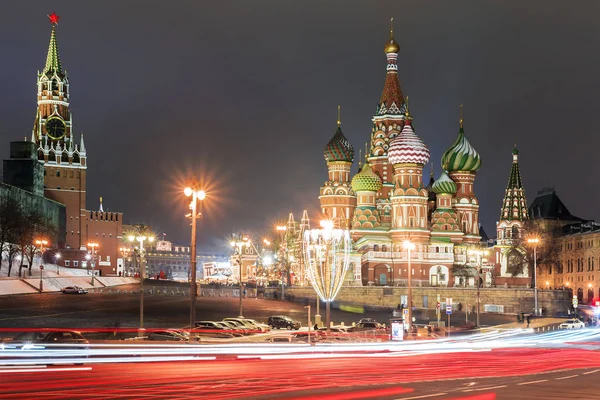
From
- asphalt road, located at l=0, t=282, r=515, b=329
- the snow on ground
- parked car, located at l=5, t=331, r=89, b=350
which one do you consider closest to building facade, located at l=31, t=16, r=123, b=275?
the snow on ground

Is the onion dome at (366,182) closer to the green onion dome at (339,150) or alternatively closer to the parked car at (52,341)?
the green onion dome at (339,150)

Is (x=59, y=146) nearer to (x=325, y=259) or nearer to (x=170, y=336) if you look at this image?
(x=325, y=259)

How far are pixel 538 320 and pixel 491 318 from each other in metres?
5.68

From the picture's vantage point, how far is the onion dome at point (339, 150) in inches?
4203

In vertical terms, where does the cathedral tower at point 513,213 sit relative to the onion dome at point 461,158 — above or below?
below

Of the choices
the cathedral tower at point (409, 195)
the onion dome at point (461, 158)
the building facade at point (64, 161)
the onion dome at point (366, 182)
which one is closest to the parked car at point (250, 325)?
the cathedral tower at point (409, 195)

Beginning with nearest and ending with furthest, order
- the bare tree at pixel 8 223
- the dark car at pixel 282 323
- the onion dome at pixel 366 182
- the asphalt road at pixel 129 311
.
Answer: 1. the asphalt road at pixel 129 311
2. the dark car at pixel 282 323
3. the bare tree at pixel 8 223
4. the onion dome at pixel 366 182

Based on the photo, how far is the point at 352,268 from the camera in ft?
315

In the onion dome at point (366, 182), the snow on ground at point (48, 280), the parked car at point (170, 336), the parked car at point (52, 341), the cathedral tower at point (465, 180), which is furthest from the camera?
the cathedral tower at point (465, 180)

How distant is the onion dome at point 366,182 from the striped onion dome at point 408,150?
15.5ft

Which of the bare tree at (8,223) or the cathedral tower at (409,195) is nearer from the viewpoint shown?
the bare tree at (8,223)

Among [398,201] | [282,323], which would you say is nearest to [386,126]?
[398,201]

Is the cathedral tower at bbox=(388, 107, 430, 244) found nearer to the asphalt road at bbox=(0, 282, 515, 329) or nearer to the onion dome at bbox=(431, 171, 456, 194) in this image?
the onion dome at bbox=(431, 171, 456, 194)

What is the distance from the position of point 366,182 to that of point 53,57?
7017 cm
